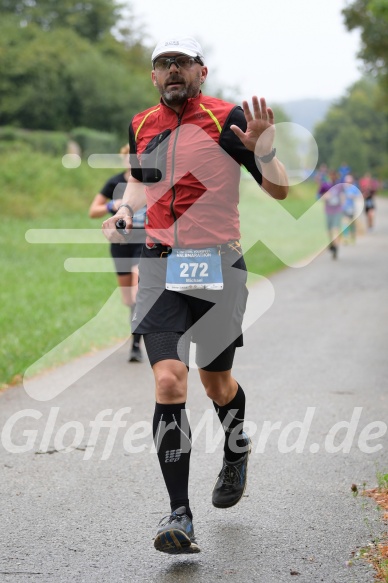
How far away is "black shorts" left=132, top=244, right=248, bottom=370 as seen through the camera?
4461 millimetres

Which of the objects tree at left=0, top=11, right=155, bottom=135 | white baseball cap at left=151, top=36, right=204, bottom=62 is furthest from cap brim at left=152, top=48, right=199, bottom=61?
tree at left=0, top=11, right=155, bottom=135

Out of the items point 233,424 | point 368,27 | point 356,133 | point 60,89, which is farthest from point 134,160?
point 356,133

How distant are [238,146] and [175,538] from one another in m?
1.72

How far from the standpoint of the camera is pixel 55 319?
11883mm

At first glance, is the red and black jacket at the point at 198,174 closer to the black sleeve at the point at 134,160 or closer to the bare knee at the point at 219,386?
the black sleeve at the point at 134,160

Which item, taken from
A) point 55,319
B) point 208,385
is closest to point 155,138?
point 208,385

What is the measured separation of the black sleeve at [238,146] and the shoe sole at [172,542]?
5.20 feet

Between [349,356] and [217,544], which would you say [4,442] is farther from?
[349,356]

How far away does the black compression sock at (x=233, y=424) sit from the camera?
5.00 metres

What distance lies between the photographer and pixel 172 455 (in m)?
4.39

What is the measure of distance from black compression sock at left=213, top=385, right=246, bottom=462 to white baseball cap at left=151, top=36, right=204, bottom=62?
5.44ft

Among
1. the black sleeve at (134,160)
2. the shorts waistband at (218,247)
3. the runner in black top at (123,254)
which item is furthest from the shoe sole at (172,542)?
the runner in black top at (123,254)

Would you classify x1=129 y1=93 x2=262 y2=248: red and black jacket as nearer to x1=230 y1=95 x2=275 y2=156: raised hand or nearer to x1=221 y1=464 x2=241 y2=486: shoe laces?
x1=230 y1=95 x2=275 y2=156: raised hand

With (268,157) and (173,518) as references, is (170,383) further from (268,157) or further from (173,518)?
(268,157)
